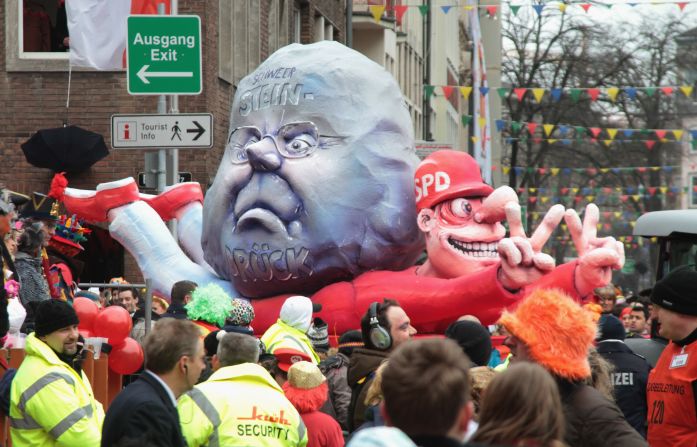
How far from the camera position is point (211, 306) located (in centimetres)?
898

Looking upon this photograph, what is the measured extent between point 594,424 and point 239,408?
1644mm

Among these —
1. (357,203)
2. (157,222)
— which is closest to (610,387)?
(357,203)

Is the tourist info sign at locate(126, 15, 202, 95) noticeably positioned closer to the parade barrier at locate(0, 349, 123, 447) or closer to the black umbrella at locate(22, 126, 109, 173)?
the parade barrier at locate(0, 349, 123, 447)

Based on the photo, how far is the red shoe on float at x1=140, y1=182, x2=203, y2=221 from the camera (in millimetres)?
14250

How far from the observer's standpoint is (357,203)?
1262cm

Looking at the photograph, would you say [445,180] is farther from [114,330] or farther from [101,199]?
[114,330]

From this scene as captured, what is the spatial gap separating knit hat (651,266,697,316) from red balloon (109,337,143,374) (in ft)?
12.6

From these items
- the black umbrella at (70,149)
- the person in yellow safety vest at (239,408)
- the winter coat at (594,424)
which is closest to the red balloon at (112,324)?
the person in yellow safety vest at (239,408)

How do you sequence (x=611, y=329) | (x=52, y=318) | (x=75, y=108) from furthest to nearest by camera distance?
(x=75, y=108)
(x=611, y=329)
(x=52, y=318)

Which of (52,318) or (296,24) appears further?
(296,24)

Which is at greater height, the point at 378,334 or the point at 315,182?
the point at 315,182

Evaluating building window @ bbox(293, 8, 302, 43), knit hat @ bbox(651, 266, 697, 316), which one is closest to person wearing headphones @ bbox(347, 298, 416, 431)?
knit hat @ bbox(651, 266, 697, 316)

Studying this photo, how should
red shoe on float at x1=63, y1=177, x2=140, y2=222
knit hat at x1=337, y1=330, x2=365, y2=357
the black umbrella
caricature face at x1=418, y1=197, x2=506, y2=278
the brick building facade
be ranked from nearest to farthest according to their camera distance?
knit hat at x1=337, y1=330, x2=365, y2=357
caricature face at x1=418, y1=197, x2=506, y2=278
red shoe on float at x1=63, y1=177, x2=140, y2=222
the black umbrella
the brick building facade

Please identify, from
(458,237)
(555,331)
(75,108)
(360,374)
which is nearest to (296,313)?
(360,374)
